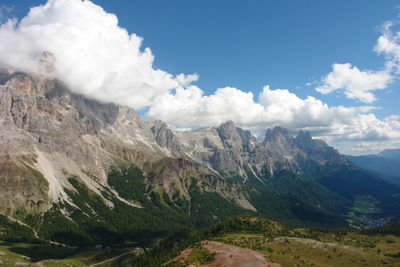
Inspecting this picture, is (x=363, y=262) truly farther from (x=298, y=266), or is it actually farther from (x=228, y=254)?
(x=228, y=254)

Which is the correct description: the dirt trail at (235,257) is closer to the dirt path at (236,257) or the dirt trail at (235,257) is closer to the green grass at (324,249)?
the dirt path at (236,257)

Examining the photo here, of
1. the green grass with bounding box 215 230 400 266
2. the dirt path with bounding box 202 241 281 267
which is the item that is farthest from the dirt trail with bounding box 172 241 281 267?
the green grass with bounding box 215 230 400 266

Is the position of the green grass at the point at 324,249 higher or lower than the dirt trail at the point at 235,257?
lower

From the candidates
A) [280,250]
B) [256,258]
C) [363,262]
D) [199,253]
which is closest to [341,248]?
[363,262]

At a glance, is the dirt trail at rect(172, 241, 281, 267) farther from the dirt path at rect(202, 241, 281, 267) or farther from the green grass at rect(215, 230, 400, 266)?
the green grass at rect(215, 230, 400, 266)

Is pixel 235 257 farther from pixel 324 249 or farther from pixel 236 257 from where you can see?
pixel 324 249

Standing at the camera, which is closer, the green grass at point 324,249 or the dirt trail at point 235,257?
the dirt trail at point 235,257

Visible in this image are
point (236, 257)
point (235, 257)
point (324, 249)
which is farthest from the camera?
point (324, 249)

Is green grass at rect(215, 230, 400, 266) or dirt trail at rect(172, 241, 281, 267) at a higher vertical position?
dirt trail at rect(172, 241, 281, 267)

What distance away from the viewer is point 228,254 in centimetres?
13050

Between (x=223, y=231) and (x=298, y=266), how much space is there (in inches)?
3203

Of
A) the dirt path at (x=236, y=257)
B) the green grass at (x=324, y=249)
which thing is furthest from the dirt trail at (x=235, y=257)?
the green grass at (x=324, y=249)

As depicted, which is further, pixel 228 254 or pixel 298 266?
pixel 228 254

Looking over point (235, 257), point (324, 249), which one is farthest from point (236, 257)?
point (324, 249)
